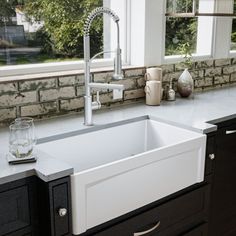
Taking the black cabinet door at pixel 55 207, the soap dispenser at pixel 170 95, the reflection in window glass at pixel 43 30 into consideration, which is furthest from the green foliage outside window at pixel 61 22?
the black cabinet door at pixel 55 207

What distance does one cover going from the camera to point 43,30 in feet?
7.02

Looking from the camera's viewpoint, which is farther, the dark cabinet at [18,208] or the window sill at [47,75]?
the window sill at [47,75]

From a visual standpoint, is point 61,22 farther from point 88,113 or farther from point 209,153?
point 209,153

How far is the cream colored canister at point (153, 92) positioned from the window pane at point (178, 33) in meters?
0.44

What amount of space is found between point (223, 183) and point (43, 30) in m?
1.35

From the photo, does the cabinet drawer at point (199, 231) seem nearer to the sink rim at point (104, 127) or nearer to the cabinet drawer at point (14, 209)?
the sink rim at point (104, 127)

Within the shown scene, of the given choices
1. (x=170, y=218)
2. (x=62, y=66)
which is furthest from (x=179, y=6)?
(x=170, y=218)

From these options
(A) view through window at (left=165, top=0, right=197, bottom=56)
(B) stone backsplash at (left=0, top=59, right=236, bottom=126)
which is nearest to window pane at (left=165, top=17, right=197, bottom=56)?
(A) view through window at (left=165, top=0, right=197, bottom=56)

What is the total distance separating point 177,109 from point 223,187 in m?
0.53

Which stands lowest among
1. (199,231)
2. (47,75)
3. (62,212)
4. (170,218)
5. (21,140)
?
(199,231)

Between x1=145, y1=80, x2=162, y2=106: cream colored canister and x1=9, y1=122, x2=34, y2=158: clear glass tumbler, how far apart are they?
104 centimetres

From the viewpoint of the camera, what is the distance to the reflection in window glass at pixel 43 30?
201cm

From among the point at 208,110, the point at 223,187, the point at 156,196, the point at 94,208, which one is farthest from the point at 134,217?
the point at 208,110

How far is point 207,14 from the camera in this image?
246 centimetres
